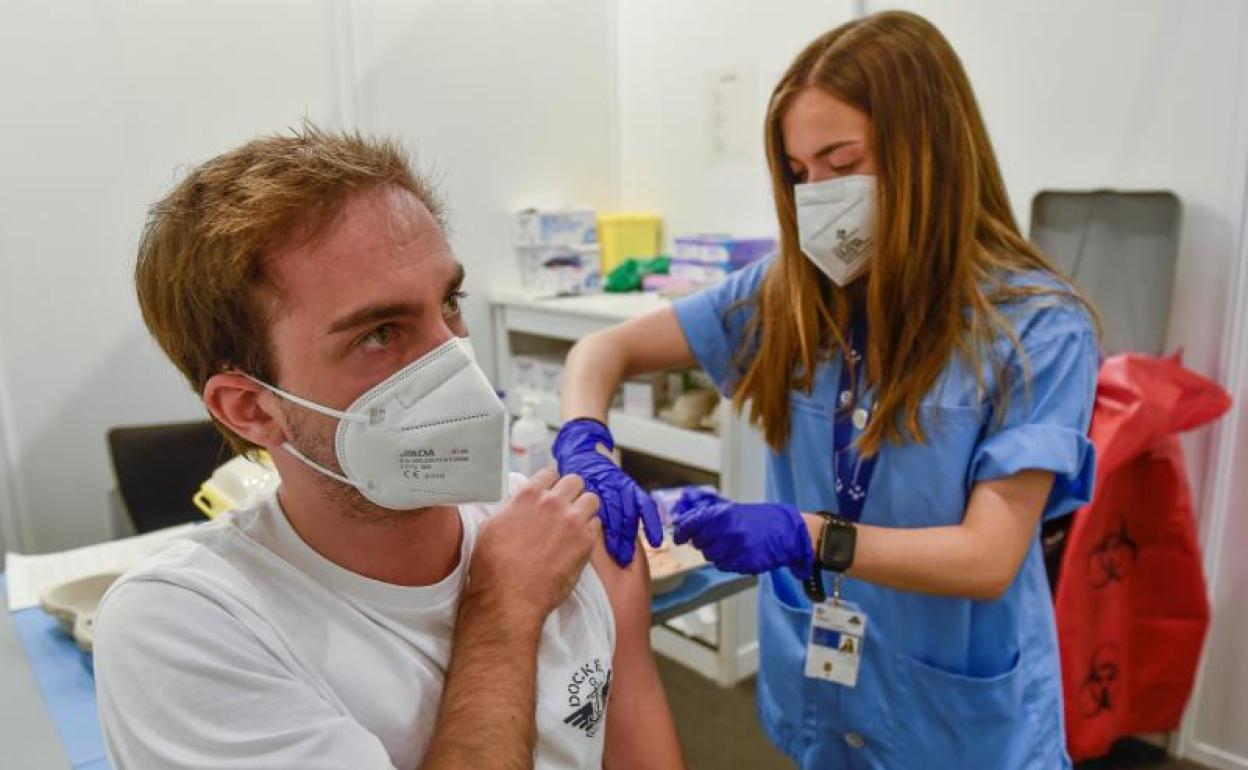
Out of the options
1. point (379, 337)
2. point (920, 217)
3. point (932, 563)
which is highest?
point (920, 217)

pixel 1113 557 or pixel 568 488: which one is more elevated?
pixel 568 488

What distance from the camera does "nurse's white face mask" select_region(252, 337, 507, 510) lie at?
96 cm

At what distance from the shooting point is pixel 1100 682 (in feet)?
7.44

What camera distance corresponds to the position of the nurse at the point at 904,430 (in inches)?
48.3

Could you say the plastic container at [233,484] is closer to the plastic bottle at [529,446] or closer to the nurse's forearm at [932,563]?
the plastic bottle at [529,446]

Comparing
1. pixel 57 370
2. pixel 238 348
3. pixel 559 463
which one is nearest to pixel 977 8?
pixel 559 463

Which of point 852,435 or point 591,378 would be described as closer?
point 852,435

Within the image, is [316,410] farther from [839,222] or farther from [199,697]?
[839,222]

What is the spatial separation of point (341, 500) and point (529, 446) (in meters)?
1.03

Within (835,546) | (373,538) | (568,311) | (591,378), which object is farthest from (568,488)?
(568,311)

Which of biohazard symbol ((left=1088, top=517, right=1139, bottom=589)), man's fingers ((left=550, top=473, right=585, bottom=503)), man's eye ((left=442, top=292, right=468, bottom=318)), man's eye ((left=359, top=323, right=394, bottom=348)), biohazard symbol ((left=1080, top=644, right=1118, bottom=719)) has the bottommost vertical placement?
biohazard symbol ((left=1080, top=644, right=1118, bottom=719))

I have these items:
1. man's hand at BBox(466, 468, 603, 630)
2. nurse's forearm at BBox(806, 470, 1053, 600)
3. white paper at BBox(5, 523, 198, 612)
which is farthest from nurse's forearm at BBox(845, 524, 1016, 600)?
white paper at BBox(5, 523, 198, 612)

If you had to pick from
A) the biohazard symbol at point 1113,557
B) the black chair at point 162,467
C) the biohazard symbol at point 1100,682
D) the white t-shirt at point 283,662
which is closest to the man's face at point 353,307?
the white t-shirt at point 283,662

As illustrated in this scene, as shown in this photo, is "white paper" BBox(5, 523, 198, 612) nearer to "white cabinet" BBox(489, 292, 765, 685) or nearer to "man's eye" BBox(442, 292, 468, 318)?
"man's eye" BBox(442, 292, 468, 318)
